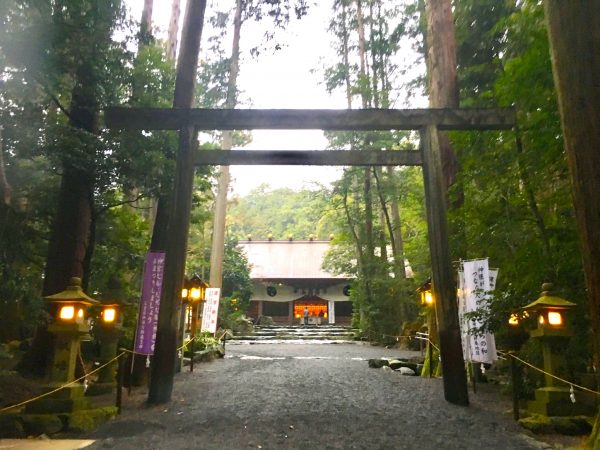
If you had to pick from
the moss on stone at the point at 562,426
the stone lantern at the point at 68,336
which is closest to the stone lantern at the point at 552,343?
the moss on stone at the point at 562,426

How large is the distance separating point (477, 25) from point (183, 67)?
7877mm

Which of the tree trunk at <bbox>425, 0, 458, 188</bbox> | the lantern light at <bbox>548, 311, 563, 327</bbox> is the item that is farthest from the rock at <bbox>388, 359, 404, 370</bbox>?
the lantern light at <bbox>548, 311, 563, 327</bbox>

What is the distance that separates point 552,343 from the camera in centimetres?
529

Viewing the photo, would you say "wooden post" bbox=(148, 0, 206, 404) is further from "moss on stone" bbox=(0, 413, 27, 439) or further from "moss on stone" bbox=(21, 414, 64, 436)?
"moss on stone" bbox=(0, 413, 27, 439)

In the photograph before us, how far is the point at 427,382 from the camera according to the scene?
8469 millimetres

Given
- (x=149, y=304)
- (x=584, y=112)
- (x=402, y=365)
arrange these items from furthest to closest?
(x=402, y=365) < (x=149, y=304) < (x=584, y=112)

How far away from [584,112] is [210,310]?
48.9 feet

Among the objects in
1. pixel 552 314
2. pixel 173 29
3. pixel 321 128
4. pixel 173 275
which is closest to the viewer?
pixel 552 314

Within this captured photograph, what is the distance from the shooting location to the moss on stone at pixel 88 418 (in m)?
4.88

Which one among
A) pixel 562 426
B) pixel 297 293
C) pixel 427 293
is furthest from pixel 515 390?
pixel 297 293

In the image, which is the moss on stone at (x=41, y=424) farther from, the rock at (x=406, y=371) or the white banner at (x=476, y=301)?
the rock at (x=406, y=371)

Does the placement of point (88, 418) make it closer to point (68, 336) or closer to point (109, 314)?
point (68, 336)

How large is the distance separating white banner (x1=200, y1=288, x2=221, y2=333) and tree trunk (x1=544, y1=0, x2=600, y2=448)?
1410cm

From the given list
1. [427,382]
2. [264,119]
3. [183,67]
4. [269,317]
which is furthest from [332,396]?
[269,317]
